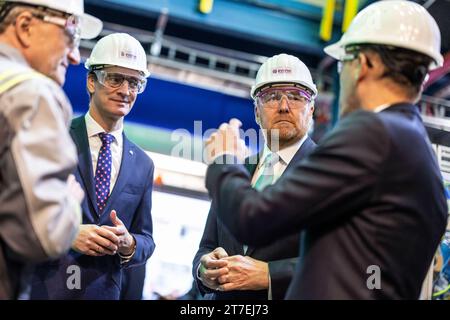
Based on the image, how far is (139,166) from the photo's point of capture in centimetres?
319

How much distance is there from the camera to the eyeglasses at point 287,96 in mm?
3100

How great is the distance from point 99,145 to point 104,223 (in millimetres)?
471

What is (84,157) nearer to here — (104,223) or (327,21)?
(104,223)

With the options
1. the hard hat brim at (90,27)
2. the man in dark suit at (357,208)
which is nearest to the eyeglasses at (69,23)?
the hard hat brim at (90,27)

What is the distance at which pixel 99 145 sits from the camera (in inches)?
123

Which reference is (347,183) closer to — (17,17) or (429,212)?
(429,212)

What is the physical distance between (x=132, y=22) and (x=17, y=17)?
5.20 meters

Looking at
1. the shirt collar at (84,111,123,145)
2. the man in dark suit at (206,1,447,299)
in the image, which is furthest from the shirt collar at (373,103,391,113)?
the shirt collar at (84,111,123,145)

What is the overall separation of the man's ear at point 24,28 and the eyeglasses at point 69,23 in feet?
0.10

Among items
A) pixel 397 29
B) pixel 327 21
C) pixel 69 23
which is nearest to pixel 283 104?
pixel 397 29

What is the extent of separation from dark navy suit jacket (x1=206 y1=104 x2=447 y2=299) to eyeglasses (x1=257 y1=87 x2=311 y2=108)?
4.45ft

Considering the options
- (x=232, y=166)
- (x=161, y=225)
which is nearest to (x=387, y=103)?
(x=232, y=166)

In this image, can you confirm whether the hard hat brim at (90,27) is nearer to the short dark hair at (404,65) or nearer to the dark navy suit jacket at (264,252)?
the dark navy suit jacket at (264,252)

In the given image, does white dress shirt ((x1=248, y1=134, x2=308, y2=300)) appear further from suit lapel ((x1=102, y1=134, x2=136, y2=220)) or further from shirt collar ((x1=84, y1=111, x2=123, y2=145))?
shirt collar ((x1=84, y1=111, x2=123, y2=145))
